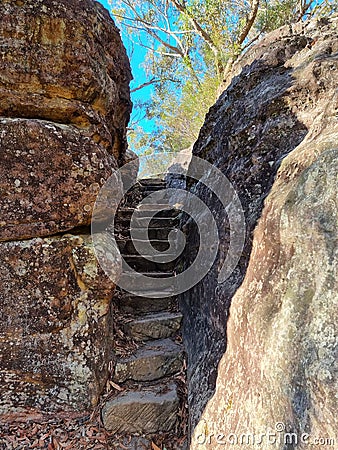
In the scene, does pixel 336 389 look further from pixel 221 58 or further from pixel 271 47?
pixel 221 58

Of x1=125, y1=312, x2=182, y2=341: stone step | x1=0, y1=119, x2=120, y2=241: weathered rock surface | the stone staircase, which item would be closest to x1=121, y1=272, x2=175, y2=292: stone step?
the stone staircase

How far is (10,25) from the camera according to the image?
88.2 inches

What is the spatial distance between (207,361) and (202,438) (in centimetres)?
46

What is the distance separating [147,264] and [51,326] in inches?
58.9

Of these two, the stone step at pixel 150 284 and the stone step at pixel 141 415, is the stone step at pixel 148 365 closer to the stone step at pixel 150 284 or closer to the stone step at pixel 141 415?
the stone step at pixel 141 415

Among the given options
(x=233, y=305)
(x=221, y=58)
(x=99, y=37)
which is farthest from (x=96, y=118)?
(x=221, y=58)

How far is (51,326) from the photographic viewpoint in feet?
7.32

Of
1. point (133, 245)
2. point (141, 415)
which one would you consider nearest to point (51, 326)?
point (141, 415)

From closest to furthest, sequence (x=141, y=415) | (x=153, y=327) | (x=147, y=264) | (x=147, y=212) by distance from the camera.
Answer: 1. (x=141, y=415)
2. (x=153, y=327)
3. (x=147, y=264)
4. (x=147, y=212)

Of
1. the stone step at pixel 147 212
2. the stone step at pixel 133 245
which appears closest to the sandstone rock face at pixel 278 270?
the stone step at pixel 133 245

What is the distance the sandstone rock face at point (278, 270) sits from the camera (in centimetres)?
130

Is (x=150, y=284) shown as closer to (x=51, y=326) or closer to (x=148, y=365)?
(x=148, y=365)

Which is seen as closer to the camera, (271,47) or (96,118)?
(96,118)

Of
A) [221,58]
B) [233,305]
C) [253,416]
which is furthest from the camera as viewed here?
[221,58]
